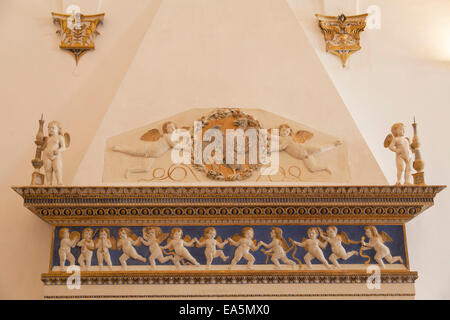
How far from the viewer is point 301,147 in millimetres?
6531

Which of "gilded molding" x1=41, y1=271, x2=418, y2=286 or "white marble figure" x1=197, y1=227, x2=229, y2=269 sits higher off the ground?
"white marble figure" x1=197, y1=227, x2=229, y2=269

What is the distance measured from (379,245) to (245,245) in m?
1.41

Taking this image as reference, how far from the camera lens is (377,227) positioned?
6.32 metres

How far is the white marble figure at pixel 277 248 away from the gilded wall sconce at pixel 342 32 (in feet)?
8.19

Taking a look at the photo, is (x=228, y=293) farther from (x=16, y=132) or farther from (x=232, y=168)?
(x=16, y=132)

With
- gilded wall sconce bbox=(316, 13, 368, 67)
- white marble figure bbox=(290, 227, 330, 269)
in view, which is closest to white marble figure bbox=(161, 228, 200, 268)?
white marble figure bbox=(290, 227, 330, 269)

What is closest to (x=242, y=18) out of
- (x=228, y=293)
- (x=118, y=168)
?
(x=118, y=168)

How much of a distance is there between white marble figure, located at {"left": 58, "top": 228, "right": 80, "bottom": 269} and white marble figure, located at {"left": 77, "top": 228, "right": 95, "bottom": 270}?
0.21 feet

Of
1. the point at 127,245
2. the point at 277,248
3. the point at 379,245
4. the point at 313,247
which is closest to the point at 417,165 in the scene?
the point at 379,245

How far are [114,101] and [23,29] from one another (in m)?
2.00

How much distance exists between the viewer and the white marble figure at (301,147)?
649cm

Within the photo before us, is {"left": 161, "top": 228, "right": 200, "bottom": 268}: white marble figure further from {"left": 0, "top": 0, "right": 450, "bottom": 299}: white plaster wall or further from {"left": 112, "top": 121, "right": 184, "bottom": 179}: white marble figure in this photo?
{"left": 0, "top": 0, "right": 450, "bottom": 299}: white plaster wall

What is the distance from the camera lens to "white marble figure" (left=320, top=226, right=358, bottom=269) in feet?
20.3

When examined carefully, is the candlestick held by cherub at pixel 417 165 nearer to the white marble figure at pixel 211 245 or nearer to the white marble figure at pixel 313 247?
the white marble figure at pixel 313 247
